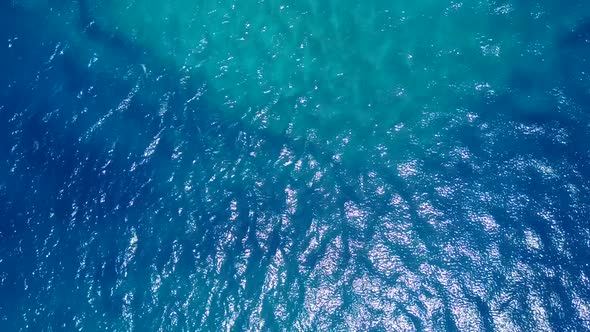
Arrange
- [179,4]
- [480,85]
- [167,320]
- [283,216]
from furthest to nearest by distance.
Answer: [179,4] < [480,85] < [283,216] < [167,320]

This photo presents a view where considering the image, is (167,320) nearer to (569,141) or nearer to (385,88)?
(385,88)

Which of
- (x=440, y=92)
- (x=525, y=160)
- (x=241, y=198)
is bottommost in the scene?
(x=241, y=198)

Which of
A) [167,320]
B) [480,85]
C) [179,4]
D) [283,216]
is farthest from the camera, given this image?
Result: [179,4]

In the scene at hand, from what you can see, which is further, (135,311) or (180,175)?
(180,175)

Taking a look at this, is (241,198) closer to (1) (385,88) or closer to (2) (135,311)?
(2) (135,311)

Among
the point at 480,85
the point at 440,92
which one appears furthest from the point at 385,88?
the point at 480,85

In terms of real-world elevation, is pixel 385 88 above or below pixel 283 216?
above
